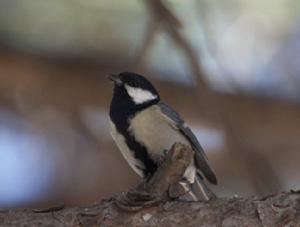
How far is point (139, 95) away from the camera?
1695 millimetres

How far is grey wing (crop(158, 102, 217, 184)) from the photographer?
156 centimetres

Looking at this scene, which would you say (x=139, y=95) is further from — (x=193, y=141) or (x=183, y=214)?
(x=183, y=214)

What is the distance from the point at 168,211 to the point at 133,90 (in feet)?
1.48

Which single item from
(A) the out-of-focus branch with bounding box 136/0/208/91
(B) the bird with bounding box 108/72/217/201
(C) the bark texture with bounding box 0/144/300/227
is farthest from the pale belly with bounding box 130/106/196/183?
(C) the bark texture with bounding box 0/144/300/227

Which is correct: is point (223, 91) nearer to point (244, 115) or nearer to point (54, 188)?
point (244, 115)

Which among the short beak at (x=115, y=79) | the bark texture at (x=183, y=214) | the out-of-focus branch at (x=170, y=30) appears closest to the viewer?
the bark texture at (x=183, y=214)

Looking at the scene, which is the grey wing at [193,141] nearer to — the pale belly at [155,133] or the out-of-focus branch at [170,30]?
the pale belly at [155,133]

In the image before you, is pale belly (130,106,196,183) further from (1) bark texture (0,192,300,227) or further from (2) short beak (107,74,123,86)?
(1) bark texture (0,192,300,227)

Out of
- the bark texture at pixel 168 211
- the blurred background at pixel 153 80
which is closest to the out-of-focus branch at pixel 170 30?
the blurred background at pixel 153 80

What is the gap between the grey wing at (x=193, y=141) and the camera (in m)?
1.56

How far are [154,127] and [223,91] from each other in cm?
17

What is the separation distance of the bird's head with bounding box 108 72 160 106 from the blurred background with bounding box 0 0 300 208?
2cm

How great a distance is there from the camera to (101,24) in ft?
Answer: 5.22

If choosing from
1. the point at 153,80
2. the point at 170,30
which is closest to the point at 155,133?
the point at 153,80
